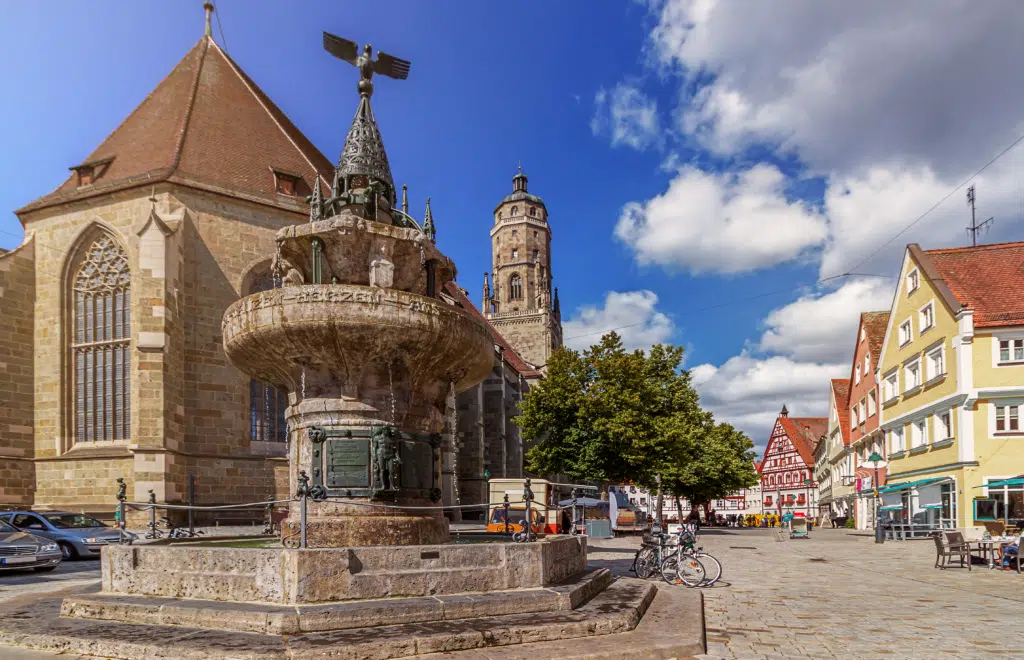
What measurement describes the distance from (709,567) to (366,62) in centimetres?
956

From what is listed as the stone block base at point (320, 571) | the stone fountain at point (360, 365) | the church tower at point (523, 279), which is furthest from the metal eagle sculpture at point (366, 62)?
the church tower at point (523, 279)

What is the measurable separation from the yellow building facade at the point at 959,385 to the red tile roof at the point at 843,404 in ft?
53.1

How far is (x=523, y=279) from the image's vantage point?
268 feet

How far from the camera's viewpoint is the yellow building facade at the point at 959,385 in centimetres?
2541

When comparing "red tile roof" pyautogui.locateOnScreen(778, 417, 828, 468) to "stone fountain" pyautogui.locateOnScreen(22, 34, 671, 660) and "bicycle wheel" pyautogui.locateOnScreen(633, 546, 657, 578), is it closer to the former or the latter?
"bicycle wheel" pyautogui.locateOnScreen(633, 546, 657, 578)

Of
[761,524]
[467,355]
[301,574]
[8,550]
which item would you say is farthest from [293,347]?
[761,524]

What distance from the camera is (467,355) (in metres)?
9.50

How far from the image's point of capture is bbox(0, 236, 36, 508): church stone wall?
26.8 metres

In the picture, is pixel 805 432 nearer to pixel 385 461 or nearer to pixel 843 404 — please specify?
pixel 843 404

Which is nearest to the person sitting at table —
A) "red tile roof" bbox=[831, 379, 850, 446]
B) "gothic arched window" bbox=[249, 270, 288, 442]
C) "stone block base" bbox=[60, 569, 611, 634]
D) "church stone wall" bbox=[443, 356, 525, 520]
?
"stone block base" bbox=[60, 569, 611, 634]

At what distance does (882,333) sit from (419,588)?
37.9 metres

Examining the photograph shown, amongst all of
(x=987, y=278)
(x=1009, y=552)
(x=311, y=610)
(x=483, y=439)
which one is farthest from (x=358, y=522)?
(x=483, y=439)

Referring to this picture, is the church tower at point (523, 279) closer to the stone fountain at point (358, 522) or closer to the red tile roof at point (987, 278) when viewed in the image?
→ the red tile roof at point (987, 278)

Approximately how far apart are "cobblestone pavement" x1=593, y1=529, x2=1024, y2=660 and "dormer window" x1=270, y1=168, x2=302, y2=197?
21.8 m
